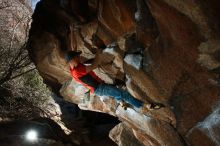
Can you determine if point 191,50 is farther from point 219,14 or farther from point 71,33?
point 71,33

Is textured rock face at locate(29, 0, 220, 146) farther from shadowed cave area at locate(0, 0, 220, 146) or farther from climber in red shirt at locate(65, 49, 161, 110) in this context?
climber in red shirt at locate(65, 49, 161, 110)

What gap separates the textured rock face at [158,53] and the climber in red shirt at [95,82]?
0.24 meters

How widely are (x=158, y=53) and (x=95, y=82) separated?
2.47 metres

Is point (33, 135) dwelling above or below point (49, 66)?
below

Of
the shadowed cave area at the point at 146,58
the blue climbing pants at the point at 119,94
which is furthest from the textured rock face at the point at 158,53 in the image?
the blue climbing pants at the point at 119,94

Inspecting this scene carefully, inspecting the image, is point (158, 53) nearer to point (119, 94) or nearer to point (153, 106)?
point (153, 106)

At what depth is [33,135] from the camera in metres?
14.5

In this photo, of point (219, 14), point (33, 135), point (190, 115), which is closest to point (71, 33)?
point (190, 115)

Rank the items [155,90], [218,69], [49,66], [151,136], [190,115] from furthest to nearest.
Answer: [49,66], [151,136], [155,90], [190,115], [218,69]

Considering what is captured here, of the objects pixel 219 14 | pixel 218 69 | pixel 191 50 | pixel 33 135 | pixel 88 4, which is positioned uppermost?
pixel 88 4

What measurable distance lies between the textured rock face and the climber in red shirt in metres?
0.24

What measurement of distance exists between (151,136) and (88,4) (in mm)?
4100

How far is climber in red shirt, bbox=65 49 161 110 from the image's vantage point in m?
7.58

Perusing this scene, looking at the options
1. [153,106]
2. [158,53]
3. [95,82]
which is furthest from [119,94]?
[158,53]
